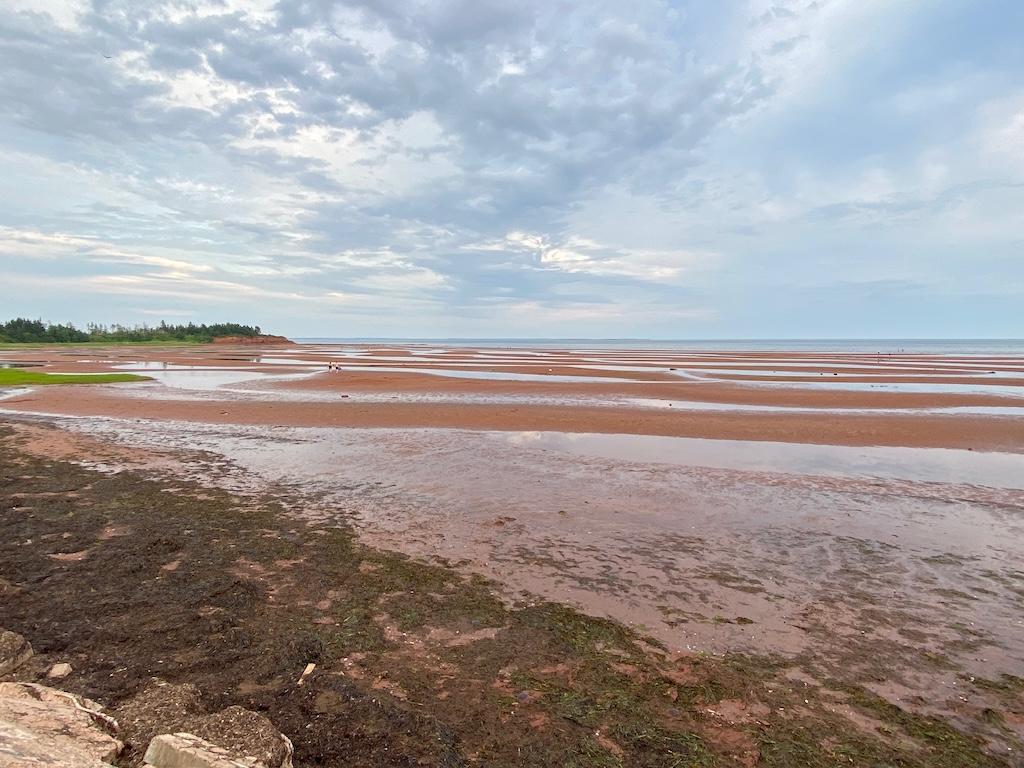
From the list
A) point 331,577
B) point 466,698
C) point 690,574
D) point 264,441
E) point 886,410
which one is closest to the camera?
point 466,698

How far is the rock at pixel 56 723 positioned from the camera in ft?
9.99

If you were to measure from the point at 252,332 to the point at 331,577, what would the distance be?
13046 centimetres

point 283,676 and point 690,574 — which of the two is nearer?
point 283,676

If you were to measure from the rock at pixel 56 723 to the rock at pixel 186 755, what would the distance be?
0.89 feet

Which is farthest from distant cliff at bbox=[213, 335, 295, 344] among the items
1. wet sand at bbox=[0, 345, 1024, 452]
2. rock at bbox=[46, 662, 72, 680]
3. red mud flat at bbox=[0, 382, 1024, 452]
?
rock at bbox=[46, 662, 72, 680]

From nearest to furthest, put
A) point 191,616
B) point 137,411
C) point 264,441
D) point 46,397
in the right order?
point 191,616, point 264,441, point 137,411, point 46,397

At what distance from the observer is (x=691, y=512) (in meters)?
10.1

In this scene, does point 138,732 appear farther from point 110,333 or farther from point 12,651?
point 110,333

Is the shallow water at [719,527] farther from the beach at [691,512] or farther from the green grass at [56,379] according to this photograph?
the green grass at [56,379]

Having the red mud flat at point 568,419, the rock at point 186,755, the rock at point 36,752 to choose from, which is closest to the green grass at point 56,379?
the red mud flat at point 568,419

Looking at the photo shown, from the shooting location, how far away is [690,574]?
7.32 m

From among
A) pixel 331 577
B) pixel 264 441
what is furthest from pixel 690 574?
pixel 264 441

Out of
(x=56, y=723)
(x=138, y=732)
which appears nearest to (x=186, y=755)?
(x=138, y=732)

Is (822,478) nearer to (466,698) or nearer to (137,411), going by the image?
(466,698)
